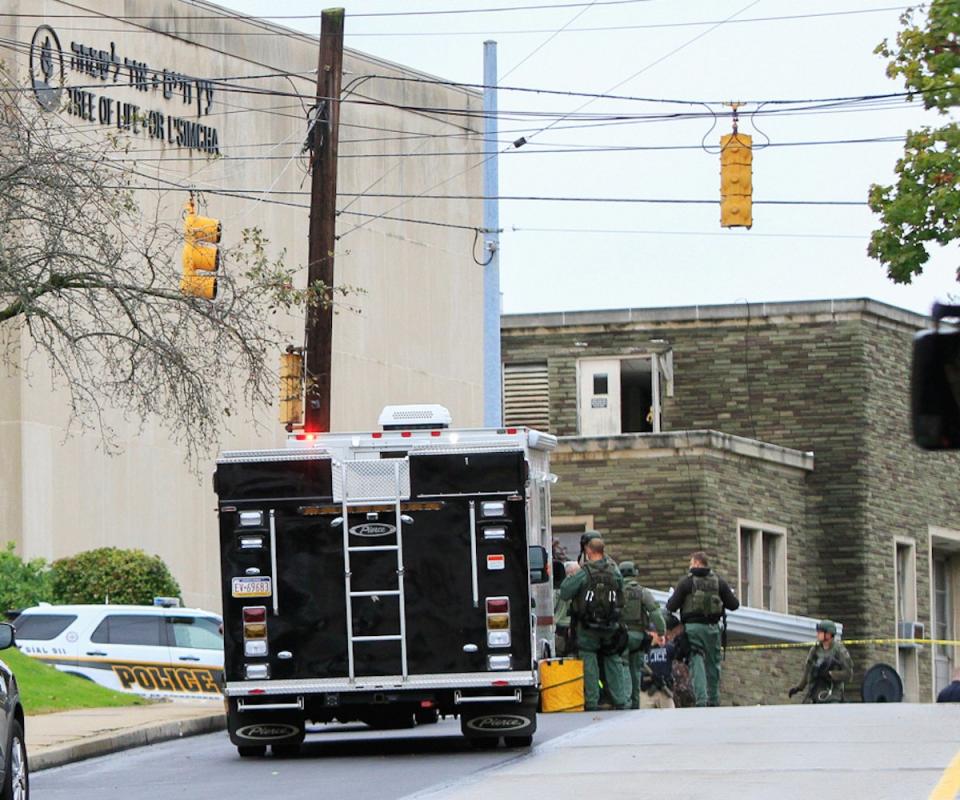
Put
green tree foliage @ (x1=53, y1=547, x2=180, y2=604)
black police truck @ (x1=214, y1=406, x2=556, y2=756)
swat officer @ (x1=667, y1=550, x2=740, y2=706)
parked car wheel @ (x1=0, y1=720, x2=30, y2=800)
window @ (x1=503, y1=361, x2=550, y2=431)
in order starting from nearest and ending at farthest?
1. parked car wheel @ (x1=0, y1=720, x2=30, y2=800)
2. black police truck @ (x1=214, y1=406, x2=556, y2=756)
3. swat officer @ (x1=667, y1=550, x2=740, y2=706)
4. green tree foliage @ (x1=53, y1=547, x2=180, y2=604)
5. window @ (x1=503, y1=361, x2=550, y2=431)

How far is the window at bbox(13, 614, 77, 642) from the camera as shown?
26.6 metres

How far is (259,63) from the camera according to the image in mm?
41719

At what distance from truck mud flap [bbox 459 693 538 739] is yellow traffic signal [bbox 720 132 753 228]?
342 inches

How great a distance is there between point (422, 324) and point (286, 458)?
2901cm

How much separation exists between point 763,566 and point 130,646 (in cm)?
1754

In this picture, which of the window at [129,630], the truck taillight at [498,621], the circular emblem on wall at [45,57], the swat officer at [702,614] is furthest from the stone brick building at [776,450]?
the truck taillight at [498,621]

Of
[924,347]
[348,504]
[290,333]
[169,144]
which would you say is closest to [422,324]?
[290,333]

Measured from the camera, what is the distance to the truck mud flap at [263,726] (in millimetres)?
18141

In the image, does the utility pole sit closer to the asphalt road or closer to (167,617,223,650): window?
(167,617,223,650): window

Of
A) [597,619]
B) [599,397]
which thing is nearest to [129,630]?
[597,619]

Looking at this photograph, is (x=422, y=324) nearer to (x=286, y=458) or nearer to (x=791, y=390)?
(x=791, y=390)

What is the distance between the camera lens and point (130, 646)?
2692 cm

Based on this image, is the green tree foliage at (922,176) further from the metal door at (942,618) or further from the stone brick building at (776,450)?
the metal door at (942,618)

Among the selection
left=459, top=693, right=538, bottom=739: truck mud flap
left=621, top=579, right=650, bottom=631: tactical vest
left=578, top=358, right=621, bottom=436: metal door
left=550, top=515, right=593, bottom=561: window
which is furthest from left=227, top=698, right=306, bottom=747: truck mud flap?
left=578, top=358, right=621, bottom=436: metal door
